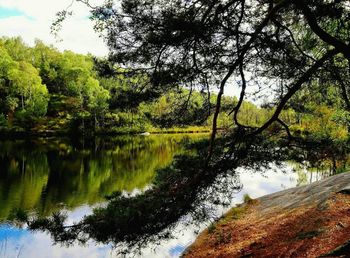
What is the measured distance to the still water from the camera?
A: 1187 cm

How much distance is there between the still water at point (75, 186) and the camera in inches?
467

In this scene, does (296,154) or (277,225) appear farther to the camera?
(277,225)

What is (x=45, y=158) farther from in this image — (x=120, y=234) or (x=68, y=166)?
(x=120, y=234)

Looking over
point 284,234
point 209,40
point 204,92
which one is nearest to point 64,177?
point 284,234

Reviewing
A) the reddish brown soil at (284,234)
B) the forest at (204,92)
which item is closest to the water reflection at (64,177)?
the reddish brown soil at (284,234)

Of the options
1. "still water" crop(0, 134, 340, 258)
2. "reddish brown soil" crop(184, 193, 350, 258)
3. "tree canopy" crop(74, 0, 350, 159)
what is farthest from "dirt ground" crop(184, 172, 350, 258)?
"tree canopy" crop(74, 0, 350, 159)

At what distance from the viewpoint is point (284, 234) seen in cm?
907

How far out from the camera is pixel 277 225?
1032cm

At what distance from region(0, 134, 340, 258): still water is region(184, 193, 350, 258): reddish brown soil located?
3.25 feet

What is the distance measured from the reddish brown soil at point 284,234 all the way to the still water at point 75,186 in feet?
3.25

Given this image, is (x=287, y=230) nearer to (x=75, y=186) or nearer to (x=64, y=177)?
(x=75, y=186)

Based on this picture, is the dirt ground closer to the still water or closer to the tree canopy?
the still water

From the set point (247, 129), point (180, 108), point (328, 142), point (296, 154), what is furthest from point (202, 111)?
point (328, 142)

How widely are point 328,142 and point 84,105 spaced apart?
65630 mm
